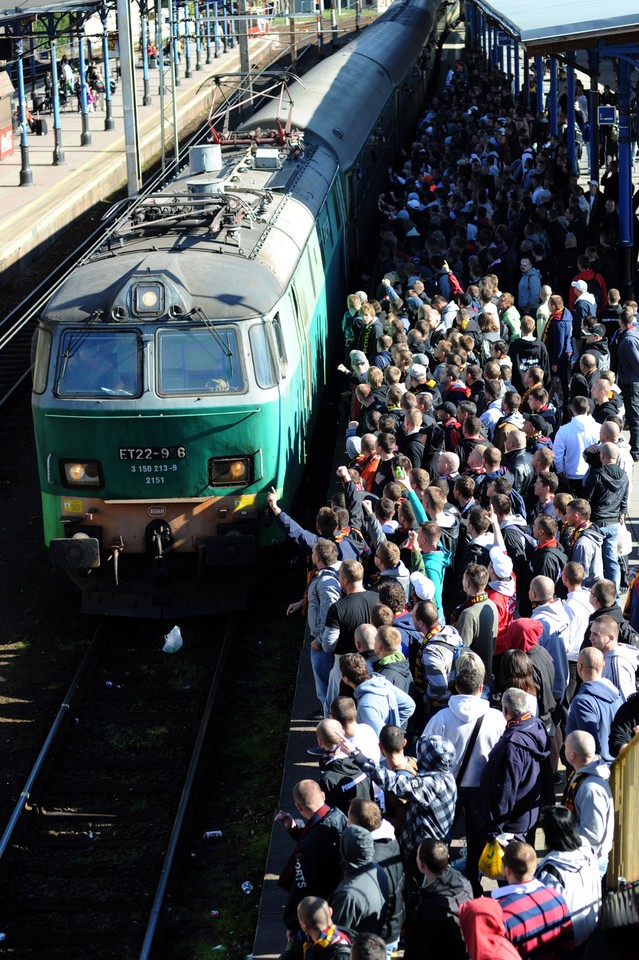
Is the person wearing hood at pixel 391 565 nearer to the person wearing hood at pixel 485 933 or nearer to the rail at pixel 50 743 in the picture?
the rail at pixel 50 743

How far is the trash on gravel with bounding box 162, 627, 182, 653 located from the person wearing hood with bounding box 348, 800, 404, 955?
17.7 feet

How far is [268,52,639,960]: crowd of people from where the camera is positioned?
19.7ft

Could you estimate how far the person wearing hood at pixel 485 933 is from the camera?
545cm

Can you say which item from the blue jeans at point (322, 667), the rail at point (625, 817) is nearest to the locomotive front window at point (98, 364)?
the blue jeans at point (322, 667)

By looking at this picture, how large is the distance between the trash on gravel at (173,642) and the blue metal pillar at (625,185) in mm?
7780

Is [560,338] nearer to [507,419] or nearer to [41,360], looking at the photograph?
[507,419]

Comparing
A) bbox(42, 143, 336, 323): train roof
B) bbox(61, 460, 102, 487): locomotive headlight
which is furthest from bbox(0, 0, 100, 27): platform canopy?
bbox(61, 460, 102, 487): locomotive headlight

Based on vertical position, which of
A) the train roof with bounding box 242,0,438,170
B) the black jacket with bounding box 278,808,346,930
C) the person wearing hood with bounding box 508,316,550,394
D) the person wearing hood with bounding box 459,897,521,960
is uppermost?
the train roof with bounding box 242,0,438,170

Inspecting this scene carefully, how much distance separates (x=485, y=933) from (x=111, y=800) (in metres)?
4.64

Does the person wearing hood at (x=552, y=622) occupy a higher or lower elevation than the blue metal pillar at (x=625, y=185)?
lower

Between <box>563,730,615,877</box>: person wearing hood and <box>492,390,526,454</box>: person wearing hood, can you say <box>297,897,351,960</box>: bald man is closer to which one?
<box>563,730,615,877</box>: person wearing hood

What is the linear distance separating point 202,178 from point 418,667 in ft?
27.5

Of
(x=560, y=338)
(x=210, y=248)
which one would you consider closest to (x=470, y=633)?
(x=210, y=248)

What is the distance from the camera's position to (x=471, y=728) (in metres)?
7.28
